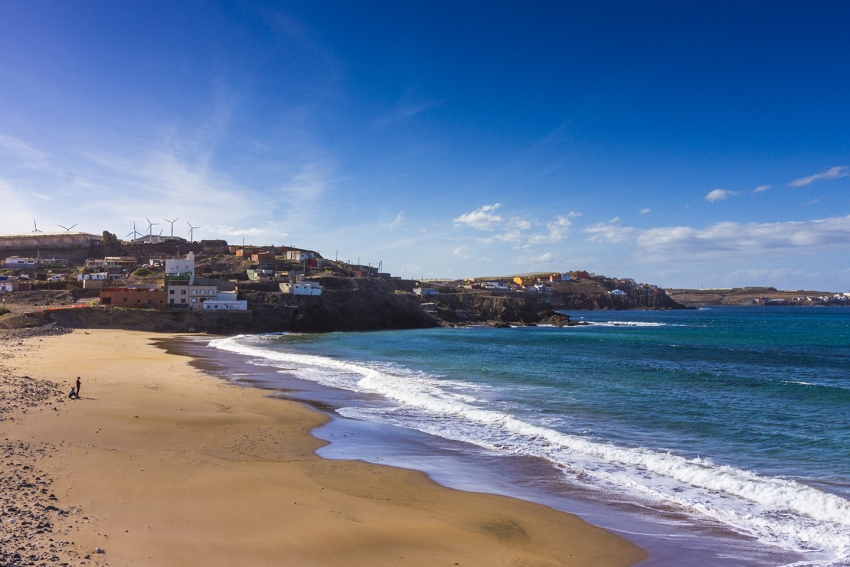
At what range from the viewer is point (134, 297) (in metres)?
58.6

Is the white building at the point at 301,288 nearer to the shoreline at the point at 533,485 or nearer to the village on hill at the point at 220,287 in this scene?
the village on hill at the point at 220,287

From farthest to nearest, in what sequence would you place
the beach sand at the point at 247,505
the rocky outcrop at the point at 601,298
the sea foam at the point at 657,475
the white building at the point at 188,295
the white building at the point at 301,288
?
the rocky outcrop at the point at 601,298 < the white building at the point at 301,288 < the white building at the point at 188,295 < the sea foam at the point at 657,475 < the beach sand at the point at 247,505

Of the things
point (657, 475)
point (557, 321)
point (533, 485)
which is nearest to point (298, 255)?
point (557, 321)

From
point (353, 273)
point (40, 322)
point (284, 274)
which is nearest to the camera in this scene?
point (40, 322)

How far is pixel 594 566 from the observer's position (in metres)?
7.37

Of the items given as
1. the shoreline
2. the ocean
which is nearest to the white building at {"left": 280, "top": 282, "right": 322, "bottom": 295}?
the ocean

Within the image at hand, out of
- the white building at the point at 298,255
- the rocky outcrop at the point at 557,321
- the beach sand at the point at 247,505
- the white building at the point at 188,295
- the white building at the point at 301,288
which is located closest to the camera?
the beach sand at the point at 247,505

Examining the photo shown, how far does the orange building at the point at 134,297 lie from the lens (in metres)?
57.4

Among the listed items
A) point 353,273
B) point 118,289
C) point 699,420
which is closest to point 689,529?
point 699,420

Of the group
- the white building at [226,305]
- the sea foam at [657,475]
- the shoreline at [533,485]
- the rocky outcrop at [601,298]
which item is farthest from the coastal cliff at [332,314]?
the rocky outcrop at [601,298]

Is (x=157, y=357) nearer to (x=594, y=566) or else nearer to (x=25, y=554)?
(x=25, y=554)

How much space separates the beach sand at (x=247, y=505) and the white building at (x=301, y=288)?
5423 cm

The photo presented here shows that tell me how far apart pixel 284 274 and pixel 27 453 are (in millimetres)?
74519

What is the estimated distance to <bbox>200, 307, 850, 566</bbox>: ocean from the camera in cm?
891
